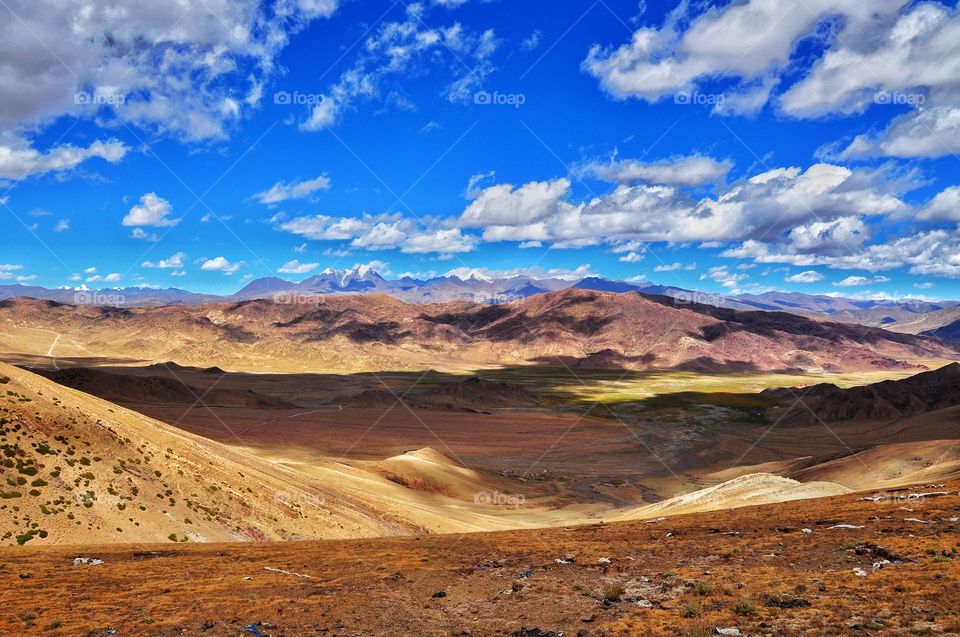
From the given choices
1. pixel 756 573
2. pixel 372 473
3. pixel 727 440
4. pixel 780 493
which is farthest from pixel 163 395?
pixel 756 573

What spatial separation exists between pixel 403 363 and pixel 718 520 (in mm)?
171413

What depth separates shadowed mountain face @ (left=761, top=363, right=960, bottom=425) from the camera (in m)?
88.7

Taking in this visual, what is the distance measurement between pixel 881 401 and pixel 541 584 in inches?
3831

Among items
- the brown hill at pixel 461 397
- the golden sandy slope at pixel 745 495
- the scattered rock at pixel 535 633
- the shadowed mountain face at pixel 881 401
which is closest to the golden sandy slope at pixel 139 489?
the golden sandy slope at pixel 745 495

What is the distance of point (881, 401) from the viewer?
9069 cm

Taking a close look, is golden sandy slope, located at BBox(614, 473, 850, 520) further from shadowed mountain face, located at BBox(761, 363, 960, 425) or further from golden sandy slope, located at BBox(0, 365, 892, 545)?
shadowed mountain face, located at BBox(761, 363, 960, 425)

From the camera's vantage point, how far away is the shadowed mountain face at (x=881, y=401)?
88688 mm

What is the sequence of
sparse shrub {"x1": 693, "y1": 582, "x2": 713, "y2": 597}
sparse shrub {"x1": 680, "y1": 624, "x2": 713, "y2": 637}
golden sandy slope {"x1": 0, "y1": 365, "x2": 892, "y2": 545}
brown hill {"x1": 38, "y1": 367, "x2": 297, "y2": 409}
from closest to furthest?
sparse shrub {"x1": 680, "y1": 624, "x2": 713, "y2": 637} → sparse shrub {"x1": 693, "y1": 582, "x2": 713, "y2": 597} → golden sandy slope {"x1": 0, "y1": 365, "x2": 892, "y2": 545} → brown hill {"x1": 38, "y1": 367, "x2": 297, "y2": 409}

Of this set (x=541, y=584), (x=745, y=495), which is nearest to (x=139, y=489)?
(x=541, y=584)

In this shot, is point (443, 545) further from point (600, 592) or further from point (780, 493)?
point (780, 493)

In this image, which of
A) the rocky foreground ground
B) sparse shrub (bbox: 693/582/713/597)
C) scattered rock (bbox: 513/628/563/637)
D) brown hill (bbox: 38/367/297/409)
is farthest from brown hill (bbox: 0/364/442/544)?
brown hill (bbox: 38/367/297/409)

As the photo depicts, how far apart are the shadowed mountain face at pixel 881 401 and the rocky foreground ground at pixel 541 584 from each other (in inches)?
3157

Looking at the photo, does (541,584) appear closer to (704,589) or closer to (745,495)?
(704,589)

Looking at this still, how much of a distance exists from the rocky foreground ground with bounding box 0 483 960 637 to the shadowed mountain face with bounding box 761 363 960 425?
80191mm
